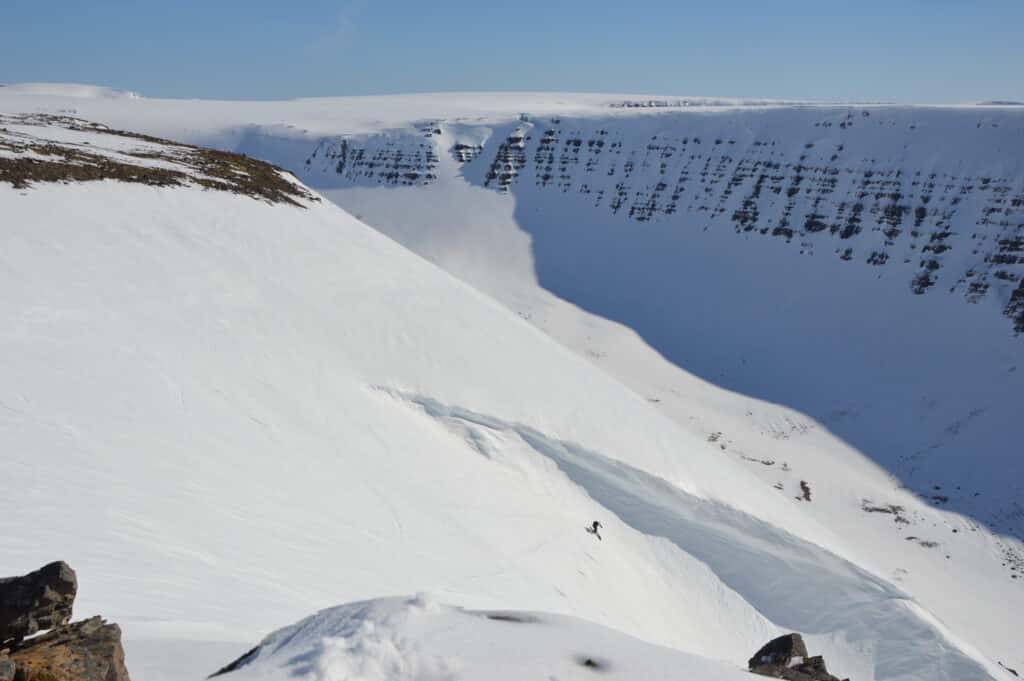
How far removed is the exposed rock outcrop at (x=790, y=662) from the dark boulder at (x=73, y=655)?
5.91 m

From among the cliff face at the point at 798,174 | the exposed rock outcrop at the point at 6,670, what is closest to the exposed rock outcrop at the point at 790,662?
the exposed rock outcrop at the point at 6,670

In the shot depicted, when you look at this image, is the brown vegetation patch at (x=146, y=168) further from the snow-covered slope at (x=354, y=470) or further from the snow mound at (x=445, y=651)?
the snow mound at (x=445, y=651)

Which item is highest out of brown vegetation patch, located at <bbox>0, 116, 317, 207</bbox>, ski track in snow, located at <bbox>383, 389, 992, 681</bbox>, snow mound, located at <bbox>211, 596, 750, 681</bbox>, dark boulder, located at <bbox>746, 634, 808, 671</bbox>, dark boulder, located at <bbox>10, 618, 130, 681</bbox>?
brown vegetation patch, located at <bbox>0, 116, 317, 207</bbox>

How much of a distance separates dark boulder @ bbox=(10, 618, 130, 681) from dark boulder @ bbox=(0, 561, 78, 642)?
110 mm

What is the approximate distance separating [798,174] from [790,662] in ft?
146

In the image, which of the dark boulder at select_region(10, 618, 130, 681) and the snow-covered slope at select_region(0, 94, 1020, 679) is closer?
the dark boulder at select_region(10, 618, 130, 681)

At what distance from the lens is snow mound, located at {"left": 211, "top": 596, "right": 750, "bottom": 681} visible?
15.2 ft

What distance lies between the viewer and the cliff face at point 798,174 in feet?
129

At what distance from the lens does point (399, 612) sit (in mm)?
5223

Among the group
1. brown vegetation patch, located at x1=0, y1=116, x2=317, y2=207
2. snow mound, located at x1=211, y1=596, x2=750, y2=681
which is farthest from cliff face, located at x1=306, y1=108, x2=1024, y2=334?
snow mound, located at x1=211, y1=596, x2=750, y2=681

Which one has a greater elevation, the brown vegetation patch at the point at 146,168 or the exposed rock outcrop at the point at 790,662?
the brown vegetation patch at the point at 146,168

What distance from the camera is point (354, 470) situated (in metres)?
12.0

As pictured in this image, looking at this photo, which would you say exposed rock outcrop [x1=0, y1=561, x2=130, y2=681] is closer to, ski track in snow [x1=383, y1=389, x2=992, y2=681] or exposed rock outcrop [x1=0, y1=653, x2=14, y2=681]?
exposed rock outcrop [x1=0, y1=653, x2=14, y2=681]

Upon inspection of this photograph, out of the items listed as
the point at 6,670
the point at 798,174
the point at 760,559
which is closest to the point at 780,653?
the point at 6,670
